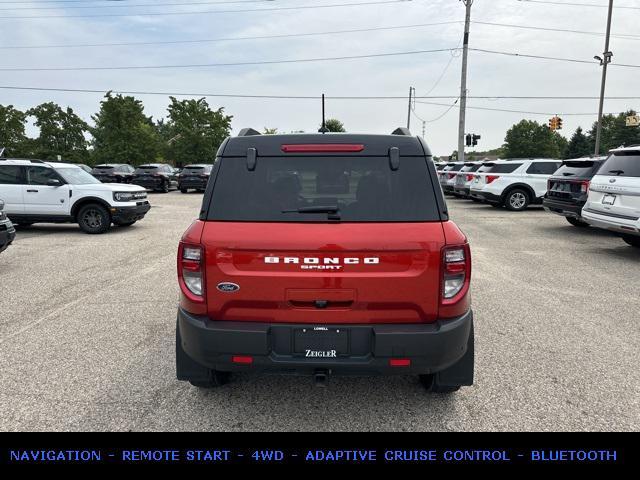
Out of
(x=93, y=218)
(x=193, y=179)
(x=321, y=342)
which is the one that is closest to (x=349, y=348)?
(x=321, y=342)

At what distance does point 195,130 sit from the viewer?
51219mm

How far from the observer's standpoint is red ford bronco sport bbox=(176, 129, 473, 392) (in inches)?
101

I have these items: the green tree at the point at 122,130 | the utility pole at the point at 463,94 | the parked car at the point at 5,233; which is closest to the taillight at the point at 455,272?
the parked car at the point at 5,233

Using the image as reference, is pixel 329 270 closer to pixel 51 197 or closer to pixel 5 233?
pixel 5 233

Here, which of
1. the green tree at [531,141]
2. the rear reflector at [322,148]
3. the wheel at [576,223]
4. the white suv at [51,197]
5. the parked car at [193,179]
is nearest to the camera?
the rear reflector at [322,148]

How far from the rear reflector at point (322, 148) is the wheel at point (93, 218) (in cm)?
963

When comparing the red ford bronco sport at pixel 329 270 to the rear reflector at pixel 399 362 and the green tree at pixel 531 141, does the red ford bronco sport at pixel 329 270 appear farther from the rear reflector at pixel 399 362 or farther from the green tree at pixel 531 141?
the green tree at pixel 531 141

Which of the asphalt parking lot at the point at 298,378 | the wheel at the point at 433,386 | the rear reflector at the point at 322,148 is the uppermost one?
the rear reflector at the point at 322,148

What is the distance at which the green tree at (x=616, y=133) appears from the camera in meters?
73.6

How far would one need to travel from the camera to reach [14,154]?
46094 millimetres

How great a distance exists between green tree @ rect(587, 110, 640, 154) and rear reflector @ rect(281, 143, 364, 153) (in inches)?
3218

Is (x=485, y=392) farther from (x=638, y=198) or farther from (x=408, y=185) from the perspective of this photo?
(x=638, y=198)

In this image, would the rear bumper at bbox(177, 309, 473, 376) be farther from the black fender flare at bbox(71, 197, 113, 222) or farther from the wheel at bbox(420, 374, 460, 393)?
the black fender flare at bbox(71, 197, 113, 222)
